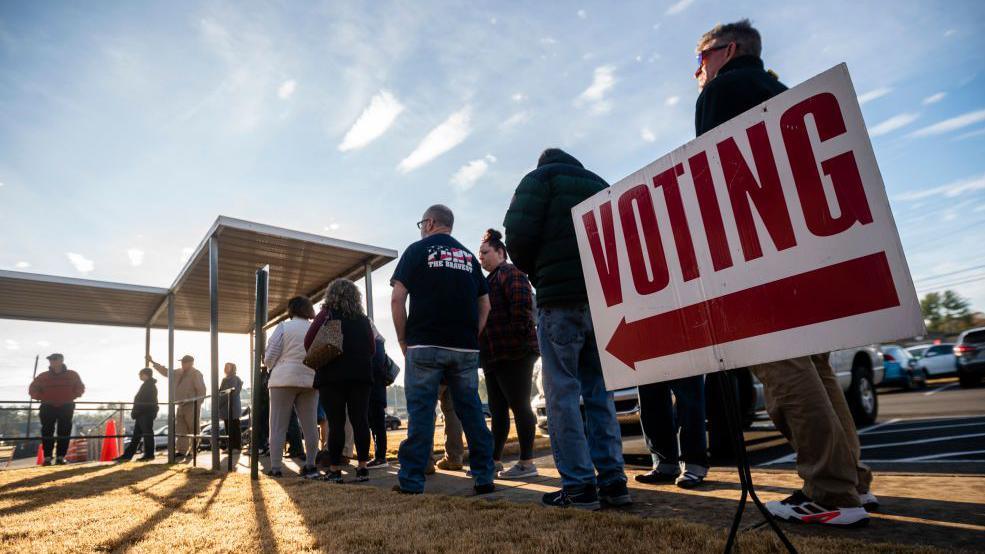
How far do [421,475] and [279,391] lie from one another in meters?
2.47

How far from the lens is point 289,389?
547 cm

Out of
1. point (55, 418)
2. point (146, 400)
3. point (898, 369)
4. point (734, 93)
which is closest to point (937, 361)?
point (898, 369)

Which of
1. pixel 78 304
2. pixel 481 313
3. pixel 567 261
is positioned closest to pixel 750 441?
pixel 481 313

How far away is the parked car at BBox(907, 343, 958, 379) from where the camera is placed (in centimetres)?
2031

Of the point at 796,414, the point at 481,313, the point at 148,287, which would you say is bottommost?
the point at 796,414

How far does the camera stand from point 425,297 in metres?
3.79

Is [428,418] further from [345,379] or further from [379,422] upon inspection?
[379,422]

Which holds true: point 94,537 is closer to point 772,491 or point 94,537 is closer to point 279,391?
point 279,391

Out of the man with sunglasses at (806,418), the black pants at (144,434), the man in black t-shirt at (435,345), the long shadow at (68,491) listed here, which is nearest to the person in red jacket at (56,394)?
the black pants at (144,434)

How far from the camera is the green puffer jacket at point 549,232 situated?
301 centimetres

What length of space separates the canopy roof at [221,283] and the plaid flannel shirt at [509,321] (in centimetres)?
412

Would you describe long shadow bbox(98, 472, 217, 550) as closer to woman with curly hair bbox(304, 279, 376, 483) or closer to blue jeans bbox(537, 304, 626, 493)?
woman with curly hair bbox(304, 279, 376, 483)

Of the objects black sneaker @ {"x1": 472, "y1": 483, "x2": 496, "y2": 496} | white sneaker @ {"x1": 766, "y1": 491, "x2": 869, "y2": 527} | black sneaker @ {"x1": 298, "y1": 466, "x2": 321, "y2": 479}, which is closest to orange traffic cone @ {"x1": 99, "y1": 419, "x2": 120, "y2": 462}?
black sneaker @ {"x1": 298, "y1": 466, "x2": 321, "y2": 479}

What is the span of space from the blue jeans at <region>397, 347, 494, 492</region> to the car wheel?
5506 millimetres
